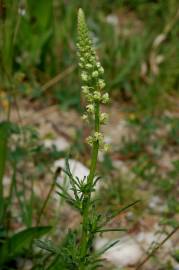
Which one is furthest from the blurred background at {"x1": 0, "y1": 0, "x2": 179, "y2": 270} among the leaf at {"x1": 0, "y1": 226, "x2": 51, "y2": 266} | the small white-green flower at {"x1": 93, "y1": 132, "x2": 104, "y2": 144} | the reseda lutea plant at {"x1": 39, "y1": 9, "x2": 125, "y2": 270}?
the small white-green flower at {"x1": 93, "y1": 132, "x2": 104, "y2": 144}

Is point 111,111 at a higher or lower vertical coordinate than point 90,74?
higher

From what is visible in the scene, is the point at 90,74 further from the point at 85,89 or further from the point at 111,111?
the point at 111,111

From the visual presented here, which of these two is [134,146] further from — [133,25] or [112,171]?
[133,25]

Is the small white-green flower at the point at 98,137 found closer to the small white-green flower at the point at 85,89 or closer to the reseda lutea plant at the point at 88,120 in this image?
the reseda lutea plant at the point at 88,120

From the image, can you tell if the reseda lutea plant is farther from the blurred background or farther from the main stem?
the blurred background

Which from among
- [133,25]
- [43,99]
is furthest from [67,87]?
[133,25]

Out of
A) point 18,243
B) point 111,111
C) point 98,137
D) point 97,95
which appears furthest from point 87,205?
point 111,111
